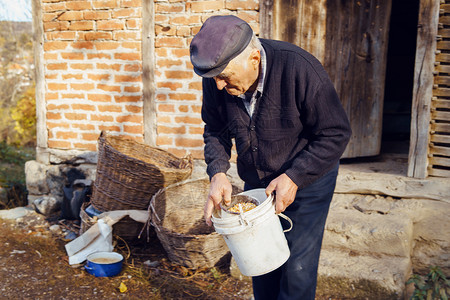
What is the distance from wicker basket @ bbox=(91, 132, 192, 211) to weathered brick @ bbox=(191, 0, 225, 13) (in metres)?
1.39

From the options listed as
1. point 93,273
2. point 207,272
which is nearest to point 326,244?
point 207,272

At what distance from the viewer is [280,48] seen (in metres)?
2.07

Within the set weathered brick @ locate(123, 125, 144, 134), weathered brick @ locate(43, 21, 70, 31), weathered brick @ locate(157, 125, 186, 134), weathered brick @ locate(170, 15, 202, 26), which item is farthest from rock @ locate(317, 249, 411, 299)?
weathered brick @ locate(43, 21, 70, 31)

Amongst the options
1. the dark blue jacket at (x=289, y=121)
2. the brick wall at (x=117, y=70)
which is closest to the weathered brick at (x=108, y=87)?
the brick wall at (x=117, y=70)

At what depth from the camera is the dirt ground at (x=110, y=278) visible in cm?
335

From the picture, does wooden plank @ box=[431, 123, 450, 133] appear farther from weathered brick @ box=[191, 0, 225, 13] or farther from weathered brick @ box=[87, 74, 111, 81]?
weathered brick @ box=[87, 74, 111, 81]

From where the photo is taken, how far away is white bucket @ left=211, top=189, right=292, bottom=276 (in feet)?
6.48

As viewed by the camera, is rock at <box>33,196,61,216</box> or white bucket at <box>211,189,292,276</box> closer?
white bucket at <box>211,189,292,276</box>

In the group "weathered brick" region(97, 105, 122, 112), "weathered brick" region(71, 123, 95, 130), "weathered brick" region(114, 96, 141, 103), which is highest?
"weathered brick" region(114, 96, 141, 103)

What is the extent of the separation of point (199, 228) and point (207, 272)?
52cm

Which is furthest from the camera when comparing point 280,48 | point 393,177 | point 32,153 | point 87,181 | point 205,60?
point 32,153

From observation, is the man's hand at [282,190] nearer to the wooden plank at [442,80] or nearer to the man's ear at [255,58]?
the man's ear at [255,58]

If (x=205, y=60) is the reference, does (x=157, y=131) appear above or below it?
below

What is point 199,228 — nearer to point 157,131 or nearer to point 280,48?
point 157,131
